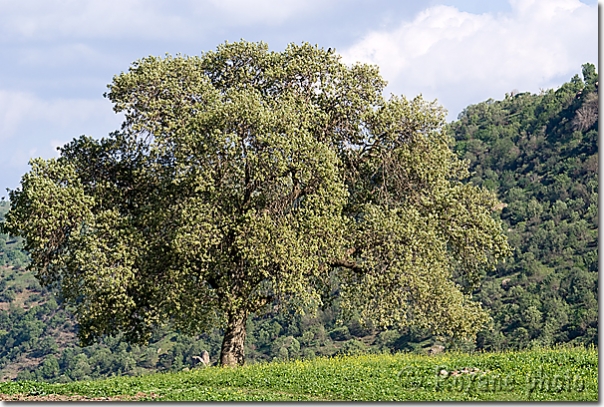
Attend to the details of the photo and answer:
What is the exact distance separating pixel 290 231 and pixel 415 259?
13.9ft

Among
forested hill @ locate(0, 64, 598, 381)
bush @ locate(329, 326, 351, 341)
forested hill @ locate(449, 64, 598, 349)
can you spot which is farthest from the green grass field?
bush @ locate(329, 326, 351, 341)

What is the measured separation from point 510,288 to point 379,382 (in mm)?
56883

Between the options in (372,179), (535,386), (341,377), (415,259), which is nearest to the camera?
(535,386)

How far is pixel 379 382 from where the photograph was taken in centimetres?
1808

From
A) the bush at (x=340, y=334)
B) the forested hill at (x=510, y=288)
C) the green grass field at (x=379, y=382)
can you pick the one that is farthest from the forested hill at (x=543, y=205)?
the green grass field at (x=379, y=382)

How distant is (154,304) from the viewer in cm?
2383

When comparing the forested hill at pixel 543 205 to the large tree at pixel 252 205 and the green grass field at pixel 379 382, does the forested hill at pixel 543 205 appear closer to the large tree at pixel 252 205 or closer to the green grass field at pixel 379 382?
the large tree at pixel 252 205

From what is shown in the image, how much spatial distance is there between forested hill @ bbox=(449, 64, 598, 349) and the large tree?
2945cm

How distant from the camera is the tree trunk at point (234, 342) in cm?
A: 2456

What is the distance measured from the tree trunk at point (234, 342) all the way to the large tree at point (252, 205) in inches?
2.1

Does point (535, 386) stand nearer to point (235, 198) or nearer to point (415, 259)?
point (415, 259)

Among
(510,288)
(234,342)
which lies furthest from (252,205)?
(510,288)

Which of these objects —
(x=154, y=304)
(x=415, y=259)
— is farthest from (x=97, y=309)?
(x=415, y=259)

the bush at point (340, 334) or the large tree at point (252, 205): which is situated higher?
the large tree at point (252, 205)
